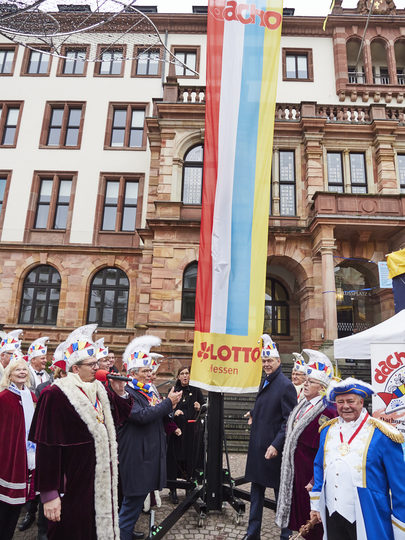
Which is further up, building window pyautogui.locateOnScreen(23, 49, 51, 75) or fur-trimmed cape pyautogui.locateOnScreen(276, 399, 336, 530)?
→ building window pyautogui.locateOnScreen(23, 49, 51, 75)

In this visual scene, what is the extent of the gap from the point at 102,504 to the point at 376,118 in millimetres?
16674

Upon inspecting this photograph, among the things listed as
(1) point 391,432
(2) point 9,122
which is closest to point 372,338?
(1) point 391,432

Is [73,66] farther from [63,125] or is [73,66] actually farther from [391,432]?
[391,432]

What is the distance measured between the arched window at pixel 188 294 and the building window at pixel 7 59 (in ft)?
52.2

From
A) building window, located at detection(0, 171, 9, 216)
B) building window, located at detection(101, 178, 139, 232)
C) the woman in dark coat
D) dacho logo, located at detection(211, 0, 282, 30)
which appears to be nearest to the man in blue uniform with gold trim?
the woman in dark coat

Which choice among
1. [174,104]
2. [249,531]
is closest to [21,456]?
[249,531]

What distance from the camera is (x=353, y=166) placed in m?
15.5

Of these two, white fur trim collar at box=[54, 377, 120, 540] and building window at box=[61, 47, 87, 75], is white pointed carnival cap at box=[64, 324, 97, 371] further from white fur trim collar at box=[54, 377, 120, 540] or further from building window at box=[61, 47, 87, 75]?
building window at box=[61, 47, 87, 75]

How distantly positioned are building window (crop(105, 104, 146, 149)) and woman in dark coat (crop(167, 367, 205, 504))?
1515 centimetres

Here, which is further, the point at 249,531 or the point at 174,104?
the point at 174,104

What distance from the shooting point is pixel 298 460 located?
367 centimetres

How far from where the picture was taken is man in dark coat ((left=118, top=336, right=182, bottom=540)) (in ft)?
11.6

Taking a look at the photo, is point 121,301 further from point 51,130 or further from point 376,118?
point 376,118

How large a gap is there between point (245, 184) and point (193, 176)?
430 inches
